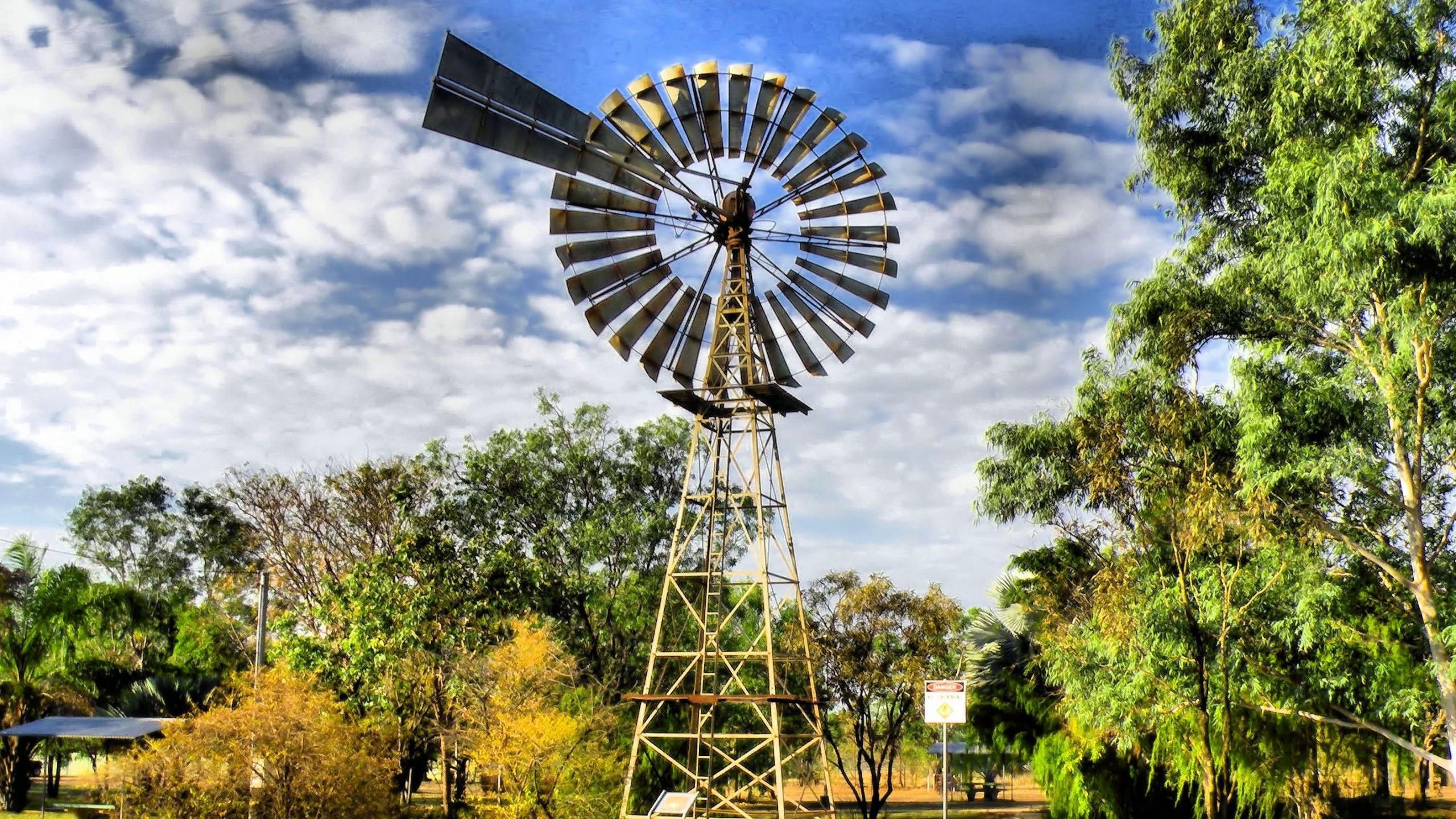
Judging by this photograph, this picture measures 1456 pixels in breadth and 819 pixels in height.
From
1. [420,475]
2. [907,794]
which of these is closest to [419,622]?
[420,475]

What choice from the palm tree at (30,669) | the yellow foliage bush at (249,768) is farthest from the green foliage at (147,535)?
the yellow foliage bush at (249,768)

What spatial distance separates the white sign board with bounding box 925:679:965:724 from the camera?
505 inches

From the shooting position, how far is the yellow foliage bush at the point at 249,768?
18.2 metres

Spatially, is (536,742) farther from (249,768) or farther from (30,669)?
(30,669)

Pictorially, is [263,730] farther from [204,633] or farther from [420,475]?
[204,633]

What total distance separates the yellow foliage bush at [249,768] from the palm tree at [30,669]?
11.1 meters

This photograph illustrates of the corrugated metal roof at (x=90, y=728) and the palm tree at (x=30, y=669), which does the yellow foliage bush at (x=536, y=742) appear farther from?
the palm tree at (x=30, y=669)

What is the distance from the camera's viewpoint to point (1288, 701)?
20125 mm

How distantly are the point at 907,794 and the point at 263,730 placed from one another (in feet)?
138

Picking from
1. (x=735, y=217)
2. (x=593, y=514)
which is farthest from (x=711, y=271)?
(x=593, y=514)

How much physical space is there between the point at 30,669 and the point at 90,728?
6542 mm

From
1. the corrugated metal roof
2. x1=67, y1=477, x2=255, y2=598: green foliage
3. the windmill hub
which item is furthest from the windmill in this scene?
x1=67, y1=477, x2=255, y2=598: green foliage

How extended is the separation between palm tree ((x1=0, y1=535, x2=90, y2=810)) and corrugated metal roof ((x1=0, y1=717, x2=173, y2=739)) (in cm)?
299

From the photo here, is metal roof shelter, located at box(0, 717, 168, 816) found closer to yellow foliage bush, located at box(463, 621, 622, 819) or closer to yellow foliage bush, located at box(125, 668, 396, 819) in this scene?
yellow foliage bush, located at box(125, 668, 396, 819)
